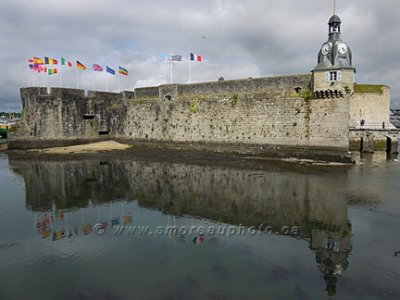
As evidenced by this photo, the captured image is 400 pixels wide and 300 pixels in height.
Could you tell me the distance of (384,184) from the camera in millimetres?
13203

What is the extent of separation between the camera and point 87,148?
25797 millimetres

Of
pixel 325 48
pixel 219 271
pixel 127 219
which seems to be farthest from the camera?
pixel 325 48

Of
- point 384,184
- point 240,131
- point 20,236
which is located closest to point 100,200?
point 20,236

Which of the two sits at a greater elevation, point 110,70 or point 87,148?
point 110,70

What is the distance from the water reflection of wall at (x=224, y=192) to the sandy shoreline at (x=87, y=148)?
5.48m

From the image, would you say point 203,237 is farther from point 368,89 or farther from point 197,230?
point 368,89

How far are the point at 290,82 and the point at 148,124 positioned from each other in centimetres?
1212

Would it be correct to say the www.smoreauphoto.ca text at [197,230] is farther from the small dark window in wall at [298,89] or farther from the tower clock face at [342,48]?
the tower clock face at [342,48]

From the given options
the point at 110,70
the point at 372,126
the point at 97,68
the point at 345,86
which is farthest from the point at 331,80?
the point at 97,68

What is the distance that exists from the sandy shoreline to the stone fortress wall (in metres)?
0.98

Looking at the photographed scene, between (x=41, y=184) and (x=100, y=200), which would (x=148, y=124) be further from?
(x=100, y=200)

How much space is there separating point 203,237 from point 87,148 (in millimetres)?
20267

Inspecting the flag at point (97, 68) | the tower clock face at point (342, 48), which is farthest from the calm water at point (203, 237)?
the flag at point (97, 68)

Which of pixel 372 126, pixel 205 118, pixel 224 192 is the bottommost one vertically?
pixel 224 192
